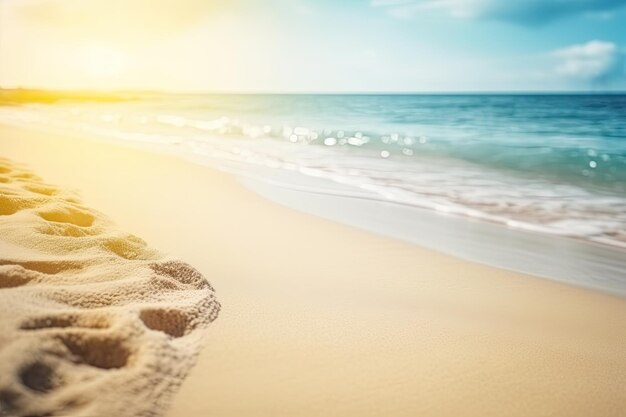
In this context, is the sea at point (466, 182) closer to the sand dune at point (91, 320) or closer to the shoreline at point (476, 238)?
the shoreline at point (476, 238)

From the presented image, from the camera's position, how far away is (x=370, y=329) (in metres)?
2.15

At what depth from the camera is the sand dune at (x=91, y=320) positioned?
133cm

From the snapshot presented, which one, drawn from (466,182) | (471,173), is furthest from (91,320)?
(471,173)

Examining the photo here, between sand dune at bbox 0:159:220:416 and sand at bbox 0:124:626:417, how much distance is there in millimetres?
78

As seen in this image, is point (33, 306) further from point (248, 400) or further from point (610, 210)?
point (610, 210)

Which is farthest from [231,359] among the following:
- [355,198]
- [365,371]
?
[355,198]

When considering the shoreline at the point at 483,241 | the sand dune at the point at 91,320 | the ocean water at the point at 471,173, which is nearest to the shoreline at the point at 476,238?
the shoreline at the point at 483,241

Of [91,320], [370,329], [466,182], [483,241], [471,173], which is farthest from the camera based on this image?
[471,173]

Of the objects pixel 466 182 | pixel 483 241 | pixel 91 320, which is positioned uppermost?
pixel 91 320

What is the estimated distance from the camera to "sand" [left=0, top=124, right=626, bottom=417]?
1.63 metres

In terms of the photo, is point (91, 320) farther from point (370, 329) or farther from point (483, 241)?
point (483, 241)

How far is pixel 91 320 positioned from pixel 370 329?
119cm

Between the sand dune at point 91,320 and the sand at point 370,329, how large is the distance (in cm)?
8

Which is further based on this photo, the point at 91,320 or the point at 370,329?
the point at 370,329
